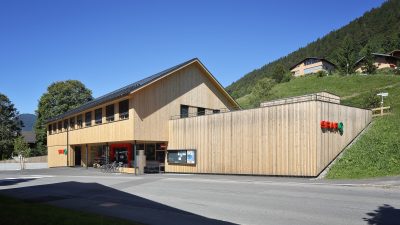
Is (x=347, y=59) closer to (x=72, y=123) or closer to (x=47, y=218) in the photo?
(x=72, y=123)

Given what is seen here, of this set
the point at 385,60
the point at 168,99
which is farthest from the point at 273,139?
the point at 385,60

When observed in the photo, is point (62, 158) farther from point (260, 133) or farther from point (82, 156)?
point (260, 133)

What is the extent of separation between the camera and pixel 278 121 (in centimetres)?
2356

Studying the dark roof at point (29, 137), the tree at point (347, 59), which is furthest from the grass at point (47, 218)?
the dark roof at point (29, 137)

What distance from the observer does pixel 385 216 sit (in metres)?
9.69

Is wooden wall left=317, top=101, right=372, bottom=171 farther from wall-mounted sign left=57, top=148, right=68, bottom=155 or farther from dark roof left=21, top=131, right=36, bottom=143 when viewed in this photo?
dark roof left=21, top=131, right=36, bottom=143

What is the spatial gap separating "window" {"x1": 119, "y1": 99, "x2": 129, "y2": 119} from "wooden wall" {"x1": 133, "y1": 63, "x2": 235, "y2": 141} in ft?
4.84

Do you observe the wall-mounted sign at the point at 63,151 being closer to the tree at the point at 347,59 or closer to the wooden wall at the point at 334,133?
the wooden wall at the point at 334,133

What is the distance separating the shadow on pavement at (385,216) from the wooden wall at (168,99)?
22.4 m

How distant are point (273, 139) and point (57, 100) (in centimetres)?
5528

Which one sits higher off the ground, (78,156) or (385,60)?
(385,60)

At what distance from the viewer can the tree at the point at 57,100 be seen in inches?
2729

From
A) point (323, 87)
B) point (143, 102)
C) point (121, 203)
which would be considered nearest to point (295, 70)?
point (323, 87)

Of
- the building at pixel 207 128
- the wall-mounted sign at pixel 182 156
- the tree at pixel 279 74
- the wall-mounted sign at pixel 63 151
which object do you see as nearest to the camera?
the building at pixel 207 128
